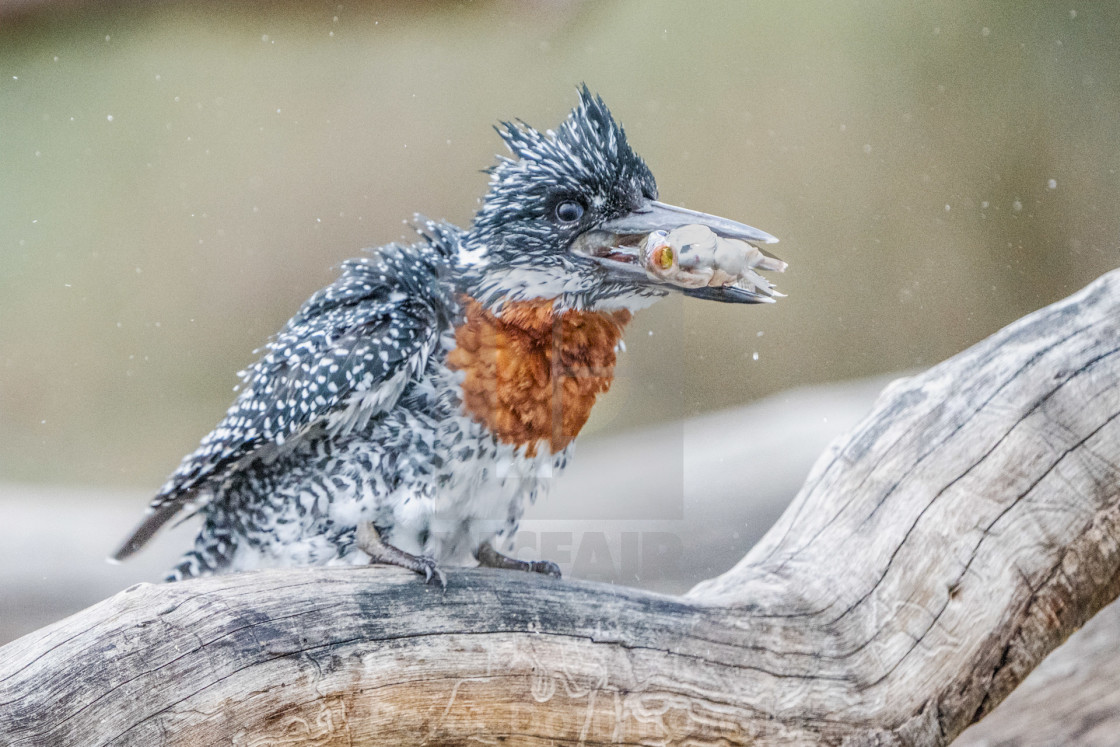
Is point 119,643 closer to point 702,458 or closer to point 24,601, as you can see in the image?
point 702,458

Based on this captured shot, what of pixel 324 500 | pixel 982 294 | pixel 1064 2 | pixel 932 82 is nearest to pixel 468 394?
pixel 324 500

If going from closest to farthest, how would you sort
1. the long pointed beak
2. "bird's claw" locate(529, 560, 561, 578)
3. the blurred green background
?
the long pointed beak, "bird's claw" locate(529, 560, 561, 578), the blurred green background

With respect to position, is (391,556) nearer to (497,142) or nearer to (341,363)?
(341,363)

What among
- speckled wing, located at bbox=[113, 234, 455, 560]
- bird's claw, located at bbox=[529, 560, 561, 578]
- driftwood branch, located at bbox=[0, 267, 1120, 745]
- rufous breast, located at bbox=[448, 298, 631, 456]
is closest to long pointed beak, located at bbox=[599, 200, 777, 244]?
rufous breast, located at bbox=[448, 298, 631, 456]

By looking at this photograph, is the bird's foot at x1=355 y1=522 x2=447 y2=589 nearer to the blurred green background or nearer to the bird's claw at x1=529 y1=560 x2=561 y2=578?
the bird's claw at x1=529 y1=560 x2=561 y2=578

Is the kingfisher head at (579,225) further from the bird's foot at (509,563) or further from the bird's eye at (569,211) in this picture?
the bird's foot at (509,563)

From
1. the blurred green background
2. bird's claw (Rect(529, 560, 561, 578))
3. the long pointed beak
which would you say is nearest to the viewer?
the long pointed beak

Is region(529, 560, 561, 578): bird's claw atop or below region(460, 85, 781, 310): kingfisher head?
below

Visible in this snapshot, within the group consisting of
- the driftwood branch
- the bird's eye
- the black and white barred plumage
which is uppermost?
the bird's eye

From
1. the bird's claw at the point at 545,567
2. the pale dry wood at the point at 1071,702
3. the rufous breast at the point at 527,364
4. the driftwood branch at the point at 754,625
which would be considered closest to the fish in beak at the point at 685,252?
the rufous breast at the point at 527,364
